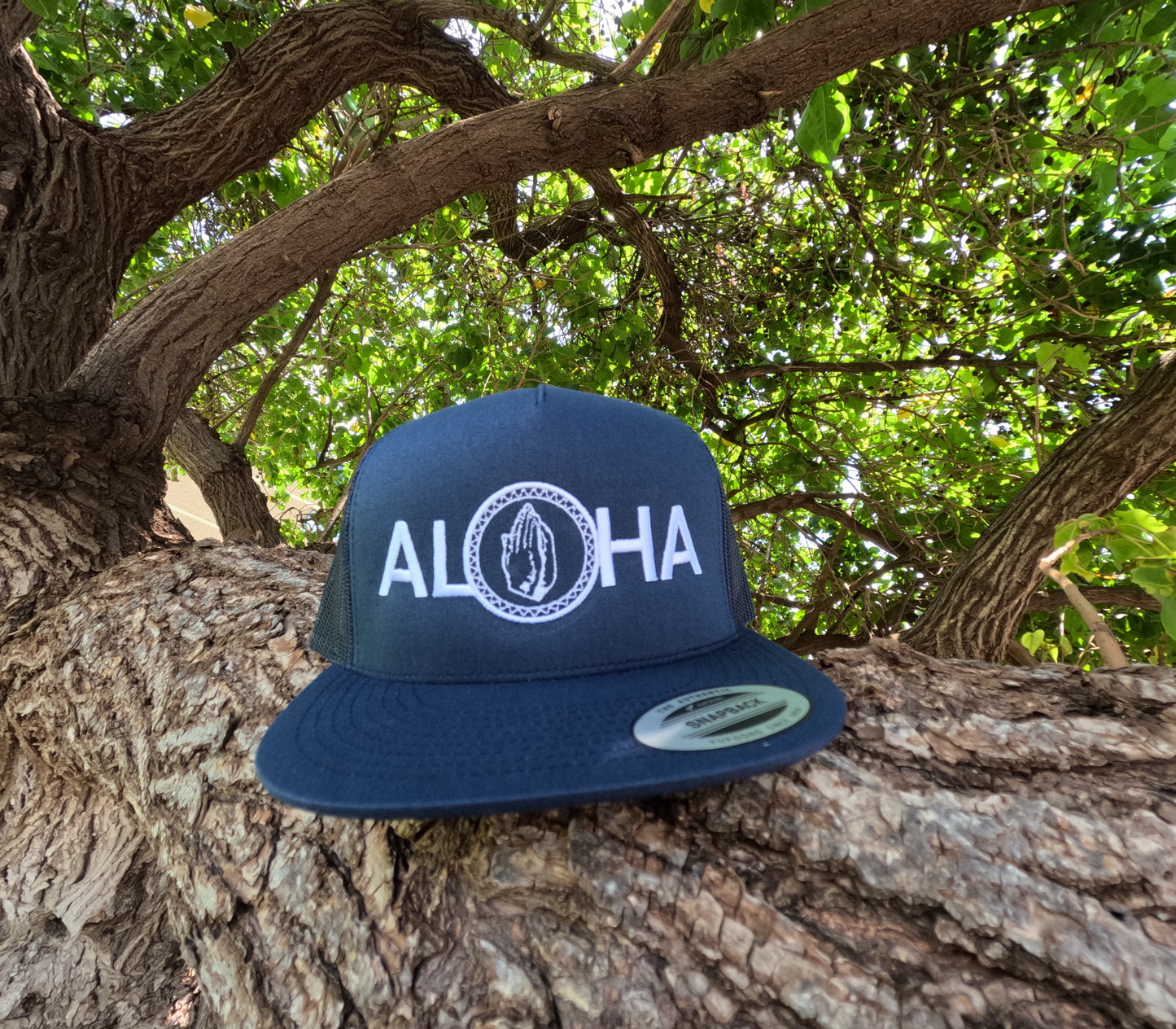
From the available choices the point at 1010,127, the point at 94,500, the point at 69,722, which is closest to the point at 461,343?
the point at 94,500

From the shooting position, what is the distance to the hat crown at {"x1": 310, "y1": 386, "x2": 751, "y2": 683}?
0.84 metres

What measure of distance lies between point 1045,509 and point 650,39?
1.66 m

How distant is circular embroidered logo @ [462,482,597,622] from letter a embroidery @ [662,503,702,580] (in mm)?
119

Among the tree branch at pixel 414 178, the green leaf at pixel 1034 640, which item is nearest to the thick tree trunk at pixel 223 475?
the tree branch at pixel 414 178

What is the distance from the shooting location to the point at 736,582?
3.48 feet

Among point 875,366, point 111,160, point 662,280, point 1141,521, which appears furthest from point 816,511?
point 111,160

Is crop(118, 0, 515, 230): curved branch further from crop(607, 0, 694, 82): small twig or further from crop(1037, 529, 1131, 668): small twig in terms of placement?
crop(1037, 529, 1131, 668): small twig

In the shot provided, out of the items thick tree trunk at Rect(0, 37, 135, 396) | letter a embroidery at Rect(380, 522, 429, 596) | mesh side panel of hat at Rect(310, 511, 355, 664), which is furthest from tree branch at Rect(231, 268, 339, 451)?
letter a embroidery at Rect(380, 522, 429, 596)

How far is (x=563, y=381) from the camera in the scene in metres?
3.04

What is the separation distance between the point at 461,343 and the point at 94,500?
1954 mm

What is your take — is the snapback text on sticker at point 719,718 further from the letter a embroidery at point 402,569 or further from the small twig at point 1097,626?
the small twig at point 1097,626

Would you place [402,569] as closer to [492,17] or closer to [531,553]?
[531,553]

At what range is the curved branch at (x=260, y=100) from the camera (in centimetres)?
187

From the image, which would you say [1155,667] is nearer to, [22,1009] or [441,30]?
[22,1009]
